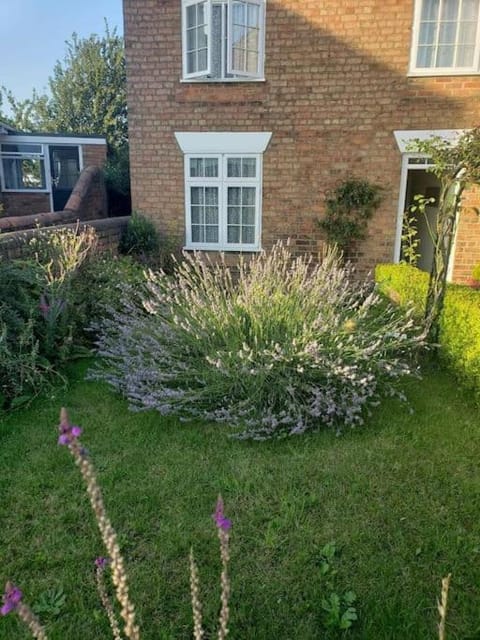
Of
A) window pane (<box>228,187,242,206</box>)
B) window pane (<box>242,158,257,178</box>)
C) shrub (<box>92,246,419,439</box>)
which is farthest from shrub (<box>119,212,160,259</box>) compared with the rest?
shrub (<box>92,246,419,439</box>)

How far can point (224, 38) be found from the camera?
7465 mm

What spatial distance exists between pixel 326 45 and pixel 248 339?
5840 mm

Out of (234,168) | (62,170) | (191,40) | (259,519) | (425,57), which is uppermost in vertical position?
(191,40)

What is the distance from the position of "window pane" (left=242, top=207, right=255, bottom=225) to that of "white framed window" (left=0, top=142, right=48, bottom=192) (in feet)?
26.3

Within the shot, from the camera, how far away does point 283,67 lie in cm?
749

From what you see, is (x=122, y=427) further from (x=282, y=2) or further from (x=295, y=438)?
(x=282, y=2)

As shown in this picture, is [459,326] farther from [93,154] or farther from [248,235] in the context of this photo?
[93,154]

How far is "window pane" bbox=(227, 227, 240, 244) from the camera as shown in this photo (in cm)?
831

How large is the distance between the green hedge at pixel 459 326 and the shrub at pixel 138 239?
4.55 m

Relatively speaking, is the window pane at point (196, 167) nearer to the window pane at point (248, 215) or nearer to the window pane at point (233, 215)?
the window pane at point (233, 215)

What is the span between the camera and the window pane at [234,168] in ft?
26.3

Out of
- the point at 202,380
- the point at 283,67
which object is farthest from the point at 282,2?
the point at 202,380

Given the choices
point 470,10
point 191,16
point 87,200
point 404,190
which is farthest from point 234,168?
point 87,200

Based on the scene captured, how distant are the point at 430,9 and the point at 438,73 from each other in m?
0.95
